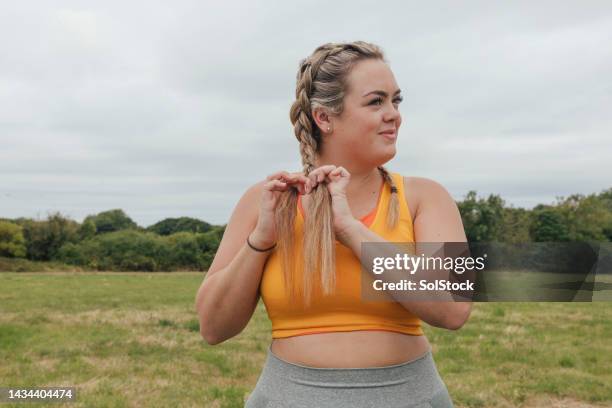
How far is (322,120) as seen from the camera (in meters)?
2.54

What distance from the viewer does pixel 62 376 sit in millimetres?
8367

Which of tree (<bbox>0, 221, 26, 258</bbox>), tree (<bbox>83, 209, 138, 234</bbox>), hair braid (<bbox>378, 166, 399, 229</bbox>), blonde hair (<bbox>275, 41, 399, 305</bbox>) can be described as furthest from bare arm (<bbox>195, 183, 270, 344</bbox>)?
tree (<bbox>83, 209, 138, 234</bbox>)

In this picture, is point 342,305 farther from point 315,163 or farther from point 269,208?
point 315,163

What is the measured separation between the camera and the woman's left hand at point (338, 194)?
221 centimetres

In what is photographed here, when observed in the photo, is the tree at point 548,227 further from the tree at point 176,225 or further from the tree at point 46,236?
the tree at point 46,236

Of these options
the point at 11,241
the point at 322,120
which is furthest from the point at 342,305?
the point at 11,241

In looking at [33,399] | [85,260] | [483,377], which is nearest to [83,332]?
[33,399]

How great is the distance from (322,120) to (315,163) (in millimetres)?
203

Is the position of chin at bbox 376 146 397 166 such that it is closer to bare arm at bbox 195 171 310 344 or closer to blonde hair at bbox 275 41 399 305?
blonde hair at bbox 275 41 399 305

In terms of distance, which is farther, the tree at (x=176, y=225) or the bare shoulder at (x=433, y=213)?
the tree at (x=176, y=225)

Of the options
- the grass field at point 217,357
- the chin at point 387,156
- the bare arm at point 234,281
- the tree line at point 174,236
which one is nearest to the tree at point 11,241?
the tree line at point 174,236

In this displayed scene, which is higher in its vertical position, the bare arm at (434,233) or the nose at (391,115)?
the nose at (391,115)

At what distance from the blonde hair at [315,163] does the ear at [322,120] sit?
2 cm

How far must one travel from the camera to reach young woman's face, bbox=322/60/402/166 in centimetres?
237
